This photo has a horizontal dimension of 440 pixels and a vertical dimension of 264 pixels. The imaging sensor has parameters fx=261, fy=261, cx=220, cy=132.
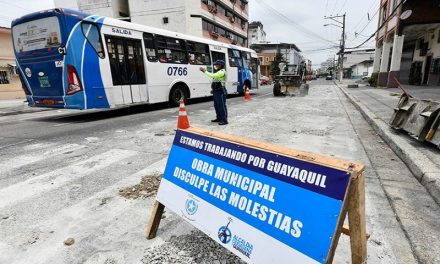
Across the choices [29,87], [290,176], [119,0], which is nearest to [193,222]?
[290,176]

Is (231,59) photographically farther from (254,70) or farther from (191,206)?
(191,206)

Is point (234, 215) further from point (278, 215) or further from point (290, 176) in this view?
point (290, 176)

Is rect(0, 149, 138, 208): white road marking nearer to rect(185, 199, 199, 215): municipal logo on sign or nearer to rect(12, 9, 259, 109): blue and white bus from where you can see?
rect(185, 199, 199, 215): municipal logo on sign

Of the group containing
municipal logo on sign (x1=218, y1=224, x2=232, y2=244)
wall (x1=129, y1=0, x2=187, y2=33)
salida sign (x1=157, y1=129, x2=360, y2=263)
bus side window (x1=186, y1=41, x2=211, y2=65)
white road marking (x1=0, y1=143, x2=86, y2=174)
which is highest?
wall (x1=129, y1=0, x2=187, y2=33)

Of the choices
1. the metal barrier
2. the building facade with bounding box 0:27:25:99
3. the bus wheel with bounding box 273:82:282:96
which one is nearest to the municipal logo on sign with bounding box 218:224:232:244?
the metal barrier

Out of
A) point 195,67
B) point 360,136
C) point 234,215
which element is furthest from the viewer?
point 195,67

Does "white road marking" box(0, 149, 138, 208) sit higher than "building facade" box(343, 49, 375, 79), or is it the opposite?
"building facade" box(343, 49, 375, 79)

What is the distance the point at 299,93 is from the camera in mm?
17297

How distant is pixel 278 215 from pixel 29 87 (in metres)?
10.2

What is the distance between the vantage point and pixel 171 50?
11203mm

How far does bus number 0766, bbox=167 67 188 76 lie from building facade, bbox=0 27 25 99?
723 inches

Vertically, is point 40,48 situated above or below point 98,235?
above

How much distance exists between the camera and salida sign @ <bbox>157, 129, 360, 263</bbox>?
1.47 meters

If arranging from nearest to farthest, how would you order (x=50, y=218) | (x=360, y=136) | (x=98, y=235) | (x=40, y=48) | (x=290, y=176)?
(x=290, y=176)
(x=98, y=235)
(x=50, y=218)
(x=360, y=136)
(x=40, y=48)
